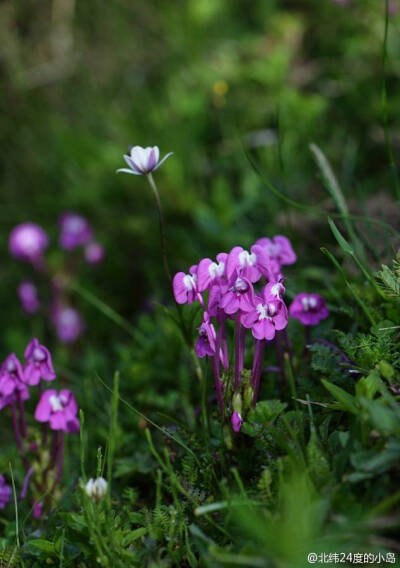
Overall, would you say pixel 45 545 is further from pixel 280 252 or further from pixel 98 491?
pixel 280 252

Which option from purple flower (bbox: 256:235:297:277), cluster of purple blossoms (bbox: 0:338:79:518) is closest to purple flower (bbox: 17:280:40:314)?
cluster of purple blossoms (bbox: 0:338:79:518)

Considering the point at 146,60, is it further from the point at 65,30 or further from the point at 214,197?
the point at 214,197

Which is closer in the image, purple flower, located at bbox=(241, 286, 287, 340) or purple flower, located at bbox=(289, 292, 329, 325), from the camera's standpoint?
purple flower, located at bbox=(241, 286, 287, 340)

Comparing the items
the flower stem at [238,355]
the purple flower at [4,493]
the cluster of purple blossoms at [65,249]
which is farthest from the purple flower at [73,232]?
the flower stem at [238,355]

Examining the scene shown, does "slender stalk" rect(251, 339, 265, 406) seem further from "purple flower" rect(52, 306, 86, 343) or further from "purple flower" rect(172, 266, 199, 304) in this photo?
"purple flower" rect(52, 306, 86, 343)

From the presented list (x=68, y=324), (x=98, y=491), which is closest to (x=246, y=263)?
(x=98, y=491)

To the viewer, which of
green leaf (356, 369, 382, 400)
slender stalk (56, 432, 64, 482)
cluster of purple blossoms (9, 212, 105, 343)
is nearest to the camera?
green leaf (356, 369, 382, 400)

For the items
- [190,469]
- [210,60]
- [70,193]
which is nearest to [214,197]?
[70,193]

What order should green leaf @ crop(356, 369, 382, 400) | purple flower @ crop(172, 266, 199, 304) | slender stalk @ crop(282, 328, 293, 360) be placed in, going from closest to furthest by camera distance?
green leaf @ crop(356, 369, 382, 400) < purple flower @ crop(172, 266, 199, 304) < slender stalk @ crop(282, 328, 293, 360)
